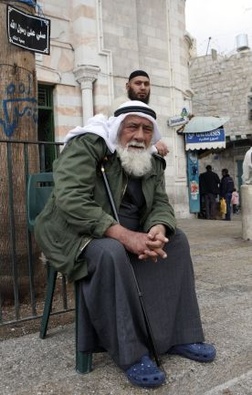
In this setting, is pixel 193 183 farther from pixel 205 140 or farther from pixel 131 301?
pixel 131 301

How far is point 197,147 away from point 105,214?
11540mm

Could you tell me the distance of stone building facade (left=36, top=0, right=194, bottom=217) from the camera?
10258 millimetres

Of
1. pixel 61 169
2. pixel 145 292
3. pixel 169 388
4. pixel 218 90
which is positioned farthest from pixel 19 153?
pixel 218 90

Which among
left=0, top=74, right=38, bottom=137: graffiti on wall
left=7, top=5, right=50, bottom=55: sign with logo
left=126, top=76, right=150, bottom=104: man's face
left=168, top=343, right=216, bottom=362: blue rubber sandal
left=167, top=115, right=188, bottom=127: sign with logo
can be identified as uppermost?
left=167, top=115, right=188, bottom=127: sign with logo

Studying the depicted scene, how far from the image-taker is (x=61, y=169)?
235 cm

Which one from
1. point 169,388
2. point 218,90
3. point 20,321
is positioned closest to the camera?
point 169,388

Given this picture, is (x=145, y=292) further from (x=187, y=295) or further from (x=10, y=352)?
(x=10, y=352)

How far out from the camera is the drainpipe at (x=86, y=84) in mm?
10344

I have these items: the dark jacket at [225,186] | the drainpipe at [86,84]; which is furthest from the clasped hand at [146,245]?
the dark jacket at [225,186]

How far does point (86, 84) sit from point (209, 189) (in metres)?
5.66

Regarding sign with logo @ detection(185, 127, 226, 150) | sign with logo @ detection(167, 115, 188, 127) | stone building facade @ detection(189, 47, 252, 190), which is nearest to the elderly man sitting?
sign with logo @ detection(167, 115, 188, 127)

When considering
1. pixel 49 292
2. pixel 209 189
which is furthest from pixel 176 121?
pixel 49 292

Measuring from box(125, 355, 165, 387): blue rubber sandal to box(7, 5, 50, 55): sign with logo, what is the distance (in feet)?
8.34

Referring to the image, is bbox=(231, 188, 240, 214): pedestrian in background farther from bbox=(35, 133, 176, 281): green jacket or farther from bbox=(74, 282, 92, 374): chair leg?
bbox=(74, 282, 92, 374): chair leg
